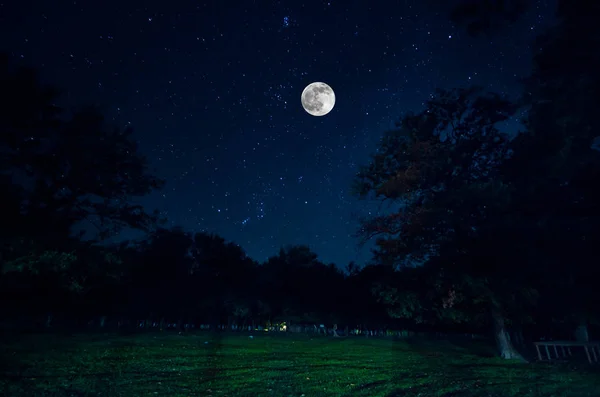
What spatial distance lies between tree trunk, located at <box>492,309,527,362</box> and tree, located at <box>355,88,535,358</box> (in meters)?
0.06

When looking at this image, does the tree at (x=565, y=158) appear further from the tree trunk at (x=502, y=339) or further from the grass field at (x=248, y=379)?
the grass field at (x=248, y=379)

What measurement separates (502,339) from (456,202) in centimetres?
968

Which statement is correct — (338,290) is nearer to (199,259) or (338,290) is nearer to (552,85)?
(199,259)

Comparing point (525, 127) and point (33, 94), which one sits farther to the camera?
point (525, 127)

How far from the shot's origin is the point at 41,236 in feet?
60.7

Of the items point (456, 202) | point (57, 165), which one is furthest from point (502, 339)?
point (57, 165)

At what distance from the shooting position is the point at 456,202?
21969mm

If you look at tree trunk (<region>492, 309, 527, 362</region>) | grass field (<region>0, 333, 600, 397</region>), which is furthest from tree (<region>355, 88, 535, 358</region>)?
grass field (<region>0, 333, 600, 397</region>)

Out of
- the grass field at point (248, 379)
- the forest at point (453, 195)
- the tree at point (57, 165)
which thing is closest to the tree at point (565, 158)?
the forest at point (453, 195)

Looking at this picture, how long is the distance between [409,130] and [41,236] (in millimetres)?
21600

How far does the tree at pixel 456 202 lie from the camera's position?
21.4 metres

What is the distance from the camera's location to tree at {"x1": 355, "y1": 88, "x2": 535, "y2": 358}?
21406 millimetres

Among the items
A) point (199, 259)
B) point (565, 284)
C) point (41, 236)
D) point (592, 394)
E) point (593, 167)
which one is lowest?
point (592, 394)

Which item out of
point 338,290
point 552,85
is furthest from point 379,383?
point 338,290
